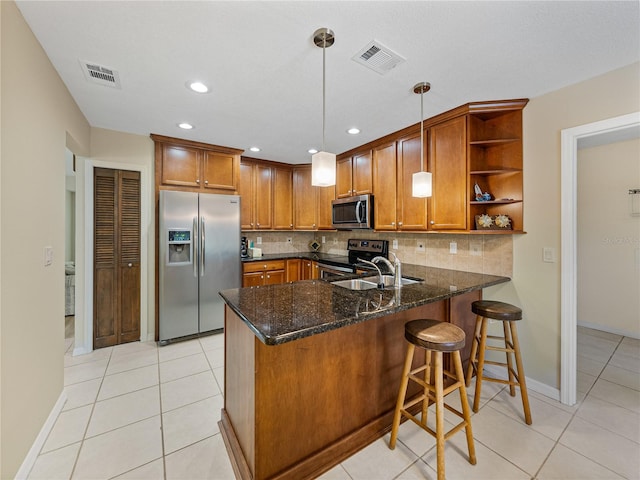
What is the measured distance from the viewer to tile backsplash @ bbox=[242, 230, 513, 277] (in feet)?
8.25

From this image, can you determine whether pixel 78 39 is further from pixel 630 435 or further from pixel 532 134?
pixel 630 435

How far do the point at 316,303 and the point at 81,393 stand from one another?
2223 millimetres

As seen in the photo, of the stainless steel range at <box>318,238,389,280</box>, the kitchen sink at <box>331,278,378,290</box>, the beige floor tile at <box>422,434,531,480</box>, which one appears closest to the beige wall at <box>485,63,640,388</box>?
the beige floor tile at <box>422,434,531,480</box>

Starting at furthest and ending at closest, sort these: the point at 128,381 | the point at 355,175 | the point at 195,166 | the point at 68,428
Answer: the point at 355,175 < the point at 195,166 < the point at 128,381 < the point at 68,428

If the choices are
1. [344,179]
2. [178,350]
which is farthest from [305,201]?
[178,350]

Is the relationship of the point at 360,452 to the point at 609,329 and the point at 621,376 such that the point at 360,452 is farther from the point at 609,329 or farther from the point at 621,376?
the point at 609,329

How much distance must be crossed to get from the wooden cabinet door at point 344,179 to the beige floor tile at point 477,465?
2.96 metres

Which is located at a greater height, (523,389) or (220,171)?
(220,171)

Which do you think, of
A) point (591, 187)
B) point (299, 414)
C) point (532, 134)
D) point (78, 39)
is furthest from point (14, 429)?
point (591, 187)

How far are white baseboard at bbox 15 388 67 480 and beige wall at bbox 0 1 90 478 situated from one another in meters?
0.04

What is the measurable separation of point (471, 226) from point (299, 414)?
214 centimetres

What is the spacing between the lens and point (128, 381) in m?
2.39

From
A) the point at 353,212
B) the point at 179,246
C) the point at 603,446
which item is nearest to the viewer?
the point at 603,446

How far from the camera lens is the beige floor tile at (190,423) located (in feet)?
5.68
